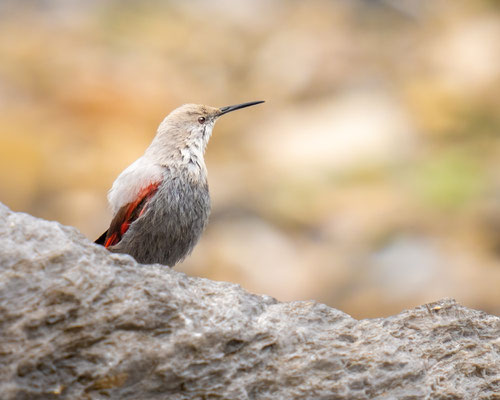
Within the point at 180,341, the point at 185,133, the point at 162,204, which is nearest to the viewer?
the point at 180,341

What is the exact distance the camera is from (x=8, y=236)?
3240 millimetres

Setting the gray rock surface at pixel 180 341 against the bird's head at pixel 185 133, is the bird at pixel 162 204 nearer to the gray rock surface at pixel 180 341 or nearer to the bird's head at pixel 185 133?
the bird's head at pixel 185 133

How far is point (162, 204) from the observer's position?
428 centimetres

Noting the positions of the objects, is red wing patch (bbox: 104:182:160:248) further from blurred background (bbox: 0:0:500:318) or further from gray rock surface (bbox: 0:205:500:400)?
blurred background (bbox: 0:0:500:318)

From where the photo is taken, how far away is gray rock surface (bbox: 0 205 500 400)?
120 inches

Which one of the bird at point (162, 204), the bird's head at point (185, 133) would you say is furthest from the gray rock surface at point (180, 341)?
the bird's head at point (185, 133)

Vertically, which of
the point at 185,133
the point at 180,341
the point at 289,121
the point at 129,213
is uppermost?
the point at 289,121

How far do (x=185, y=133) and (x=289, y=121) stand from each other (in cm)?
648

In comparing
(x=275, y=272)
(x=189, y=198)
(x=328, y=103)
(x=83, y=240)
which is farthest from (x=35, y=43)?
(x=83, y=240)

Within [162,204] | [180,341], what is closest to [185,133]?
[162,204]

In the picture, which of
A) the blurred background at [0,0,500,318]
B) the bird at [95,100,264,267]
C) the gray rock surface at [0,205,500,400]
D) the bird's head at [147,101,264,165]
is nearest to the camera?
the gray rock surface at [0,205,500,400]

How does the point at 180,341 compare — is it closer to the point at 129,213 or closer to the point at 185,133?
the point at 129,213

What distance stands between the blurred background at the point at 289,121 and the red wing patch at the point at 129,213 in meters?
4.34

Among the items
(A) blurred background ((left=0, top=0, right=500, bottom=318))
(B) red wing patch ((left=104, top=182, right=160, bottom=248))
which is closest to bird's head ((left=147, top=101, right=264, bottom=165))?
(B) red wing patch ((left=104, top=182, right=160, bottom=248))
